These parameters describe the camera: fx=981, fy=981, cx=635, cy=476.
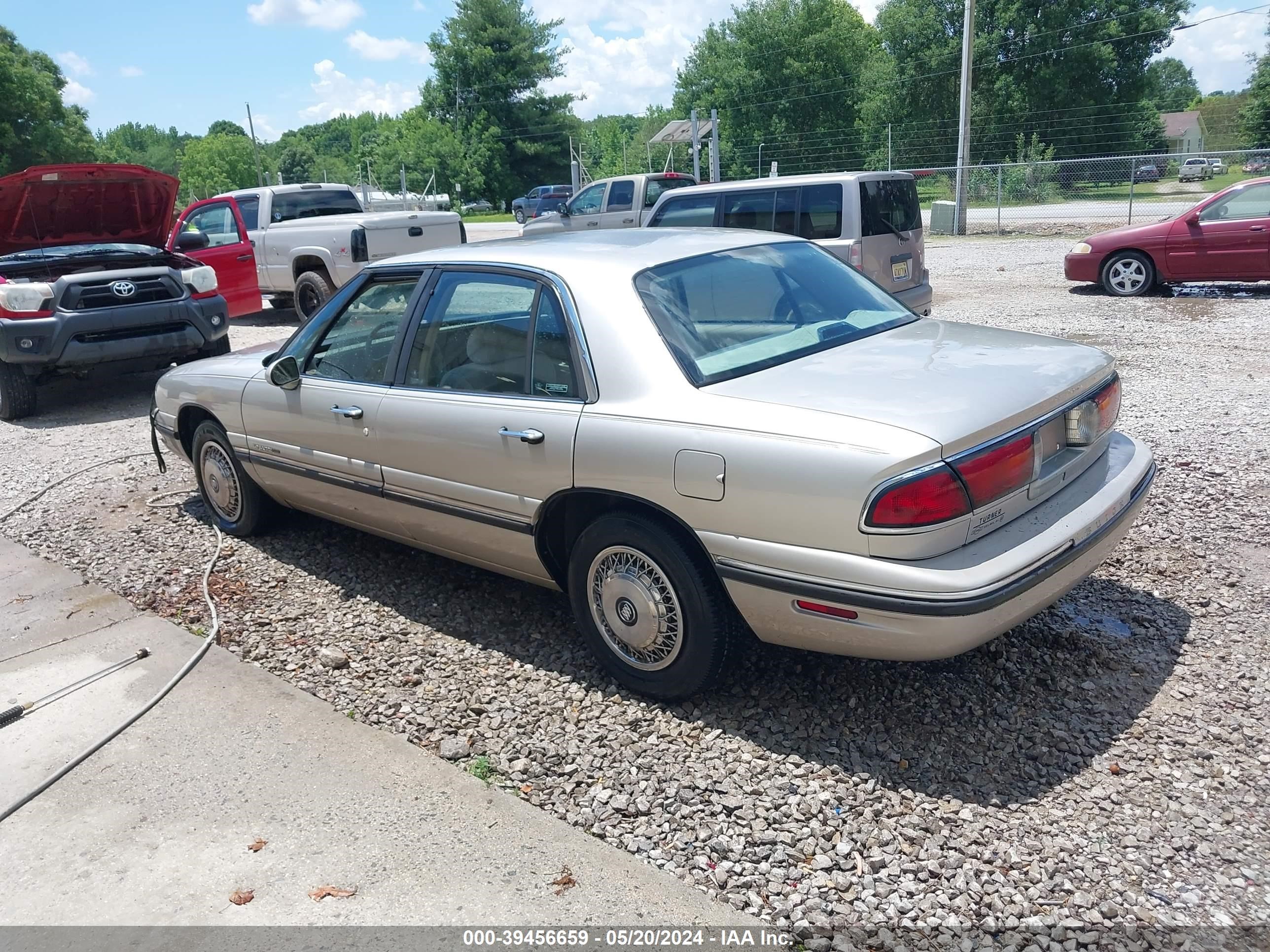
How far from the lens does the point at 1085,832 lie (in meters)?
2.77

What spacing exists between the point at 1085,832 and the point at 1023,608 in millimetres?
653

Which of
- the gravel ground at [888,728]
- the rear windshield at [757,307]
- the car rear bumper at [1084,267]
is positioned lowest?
the gravel ground at [888,728]

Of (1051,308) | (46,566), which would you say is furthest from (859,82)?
(46,566)

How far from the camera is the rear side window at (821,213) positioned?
368 inches

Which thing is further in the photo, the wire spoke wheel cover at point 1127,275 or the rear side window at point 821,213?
the wire spoke wheel cover at point 1127,275

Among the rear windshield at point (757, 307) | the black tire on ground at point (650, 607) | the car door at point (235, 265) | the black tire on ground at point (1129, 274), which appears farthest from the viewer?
the black tire on ground at point (1129, 274)

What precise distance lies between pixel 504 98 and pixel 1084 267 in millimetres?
53040

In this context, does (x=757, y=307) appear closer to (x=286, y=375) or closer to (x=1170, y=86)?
(x=286, y=375)

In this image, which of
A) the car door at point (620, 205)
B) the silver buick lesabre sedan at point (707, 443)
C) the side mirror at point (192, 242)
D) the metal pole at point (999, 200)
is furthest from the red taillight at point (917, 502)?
the metal pole at point (999, 200)

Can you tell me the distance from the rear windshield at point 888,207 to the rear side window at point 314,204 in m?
8.44

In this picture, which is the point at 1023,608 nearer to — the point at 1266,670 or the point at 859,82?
the point at 1266,670

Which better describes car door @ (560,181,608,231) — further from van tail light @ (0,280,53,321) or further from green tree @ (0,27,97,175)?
green tree @ (0,27,97,175)

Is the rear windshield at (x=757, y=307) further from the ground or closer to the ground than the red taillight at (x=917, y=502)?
further from the ground

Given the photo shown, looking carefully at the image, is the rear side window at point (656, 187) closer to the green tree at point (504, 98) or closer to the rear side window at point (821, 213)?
the rear side window at point (821, 213)
